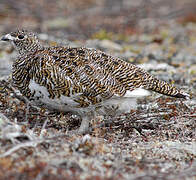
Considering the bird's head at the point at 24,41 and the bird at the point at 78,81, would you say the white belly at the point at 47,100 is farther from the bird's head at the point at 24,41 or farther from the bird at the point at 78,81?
the bird's head at the point at 24,41

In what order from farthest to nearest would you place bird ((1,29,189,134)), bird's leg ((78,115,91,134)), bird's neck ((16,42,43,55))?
bird's neck ((16,42,43,55)) < bird's leg ((78,115,91,134)) < bird ((1,29,189,134))

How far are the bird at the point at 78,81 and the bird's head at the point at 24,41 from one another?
62 millimetres

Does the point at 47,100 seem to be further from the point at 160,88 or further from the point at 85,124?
the point at 160,88

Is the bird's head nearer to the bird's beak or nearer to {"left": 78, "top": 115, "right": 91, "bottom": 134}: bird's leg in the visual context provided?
the bird's beak

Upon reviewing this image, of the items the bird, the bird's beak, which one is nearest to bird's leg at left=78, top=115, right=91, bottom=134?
the bird

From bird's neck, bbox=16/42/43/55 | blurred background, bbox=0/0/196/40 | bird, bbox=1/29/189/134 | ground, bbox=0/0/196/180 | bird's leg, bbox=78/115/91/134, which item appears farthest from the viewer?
blurred background, bbox=0/0/196/40

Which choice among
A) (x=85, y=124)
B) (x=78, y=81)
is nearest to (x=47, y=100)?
(x=78, y=81)

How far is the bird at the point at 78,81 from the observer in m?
4.08

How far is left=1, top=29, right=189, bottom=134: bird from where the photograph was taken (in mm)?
4078

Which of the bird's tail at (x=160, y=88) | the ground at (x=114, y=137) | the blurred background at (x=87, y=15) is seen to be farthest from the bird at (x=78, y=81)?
the blurred background at (x=87, y=15)

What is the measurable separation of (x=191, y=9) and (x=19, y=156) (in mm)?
12903

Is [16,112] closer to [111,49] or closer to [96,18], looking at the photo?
[111,49]

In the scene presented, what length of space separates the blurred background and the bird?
6.56 metres

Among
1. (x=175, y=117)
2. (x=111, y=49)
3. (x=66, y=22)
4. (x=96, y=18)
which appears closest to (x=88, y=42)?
(x=111, y=49)
